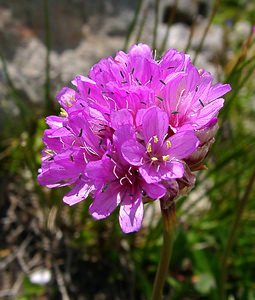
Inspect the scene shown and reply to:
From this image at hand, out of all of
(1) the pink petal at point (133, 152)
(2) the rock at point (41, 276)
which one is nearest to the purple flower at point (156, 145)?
(1) the pink petal at point (133, 152)

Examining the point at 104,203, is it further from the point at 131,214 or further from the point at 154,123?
the point at 154,123

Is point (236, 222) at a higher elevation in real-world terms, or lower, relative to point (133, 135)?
lower

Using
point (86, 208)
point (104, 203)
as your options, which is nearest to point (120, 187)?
point (104, 203)

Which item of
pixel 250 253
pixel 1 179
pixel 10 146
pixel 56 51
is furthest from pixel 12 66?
pixel 250 253

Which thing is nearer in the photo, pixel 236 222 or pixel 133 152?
pixel 133 152

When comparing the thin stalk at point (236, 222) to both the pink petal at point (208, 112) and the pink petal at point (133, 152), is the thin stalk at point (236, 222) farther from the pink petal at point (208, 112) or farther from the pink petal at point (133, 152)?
the pink petal at point (133, 152)

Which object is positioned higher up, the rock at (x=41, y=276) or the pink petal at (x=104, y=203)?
the pink petal at (x=104, y=203)
